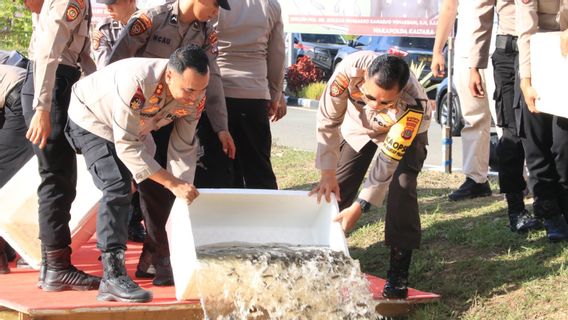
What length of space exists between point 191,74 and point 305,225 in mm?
1425

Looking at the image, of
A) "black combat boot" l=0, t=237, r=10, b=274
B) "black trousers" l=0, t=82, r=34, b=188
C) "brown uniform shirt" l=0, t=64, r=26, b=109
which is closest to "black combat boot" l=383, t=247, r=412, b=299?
"black combat boot" l=0, t=237, r=10, b=274

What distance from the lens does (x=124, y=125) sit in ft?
15.9

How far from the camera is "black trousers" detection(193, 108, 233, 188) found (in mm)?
6176

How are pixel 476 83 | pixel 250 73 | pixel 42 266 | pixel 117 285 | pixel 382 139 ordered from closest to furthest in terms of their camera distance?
pixel 117 285 → pixel 42 266 → pixel 382 139 → pixel 476 83 → pixel 250 73

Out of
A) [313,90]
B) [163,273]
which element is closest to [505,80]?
[163,273]

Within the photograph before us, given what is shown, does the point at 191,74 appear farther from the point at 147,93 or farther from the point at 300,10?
the point at 300,10

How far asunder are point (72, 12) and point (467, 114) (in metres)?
3.25

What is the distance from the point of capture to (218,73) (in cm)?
599

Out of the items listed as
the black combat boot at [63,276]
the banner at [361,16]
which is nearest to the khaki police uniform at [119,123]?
the black combat boot at [63,276]

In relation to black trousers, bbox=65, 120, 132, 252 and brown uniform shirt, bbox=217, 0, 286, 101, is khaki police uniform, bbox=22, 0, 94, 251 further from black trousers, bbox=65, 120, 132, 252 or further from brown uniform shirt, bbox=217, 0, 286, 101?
brown uniform shirt, bbox=217, 0, 286, 101

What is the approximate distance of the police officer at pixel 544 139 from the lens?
18.4 ft

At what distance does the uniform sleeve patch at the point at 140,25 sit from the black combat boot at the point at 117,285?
1327 millimetres

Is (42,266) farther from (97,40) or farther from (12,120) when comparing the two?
(97,40)

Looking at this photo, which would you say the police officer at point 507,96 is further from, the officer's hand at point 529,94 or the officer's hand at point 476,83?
the officer's hand at point 529,94
